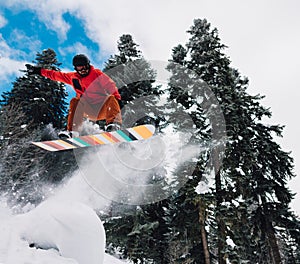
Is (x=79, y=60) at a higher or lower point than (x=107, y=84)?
higher

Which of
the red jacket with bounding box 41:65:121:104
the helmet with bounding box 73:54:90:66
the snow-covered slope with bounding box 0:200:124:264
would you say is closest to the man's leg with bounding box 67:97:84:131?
the red jacket with bounding box 41:65:121:104

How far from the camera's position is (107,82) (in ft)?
17.7

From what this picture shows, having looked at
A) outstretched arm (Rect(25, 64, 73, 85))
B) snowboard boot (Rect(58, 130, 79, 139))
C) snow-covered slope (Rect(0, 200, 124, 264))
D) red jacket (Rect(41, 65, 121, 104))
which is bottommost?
snow-covered slope (Rect(0, 200, 124, 264))

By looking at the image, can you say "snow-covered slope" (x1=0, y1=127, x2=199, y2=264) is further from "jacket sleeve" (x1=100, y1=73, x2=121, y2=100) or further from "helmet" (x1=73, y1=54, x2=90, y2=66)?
"helmet" (x1=73, y1=54, x2=90, y2=66)

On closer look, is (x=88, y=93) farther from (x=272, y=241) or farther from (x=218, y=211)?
(x=272, y=241)

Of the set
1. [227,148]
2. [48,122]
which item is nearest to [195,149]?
[227,148]

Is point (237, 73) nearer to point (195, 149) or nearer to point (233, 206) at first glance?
point (195, 149)

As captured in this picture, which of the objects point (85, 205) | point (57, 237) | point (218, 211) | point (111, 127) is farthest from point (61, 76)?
point (218, 211)

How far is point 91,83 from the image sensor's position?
5.29 meters

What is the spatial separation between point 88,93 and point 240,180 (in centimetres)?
810

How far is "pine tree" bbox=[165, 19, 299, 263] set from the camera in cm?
1083

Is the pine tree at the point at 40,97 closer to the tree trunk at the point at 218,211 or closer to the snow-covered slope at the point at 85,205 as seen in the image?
the snow-covered slope at the point at 85,205

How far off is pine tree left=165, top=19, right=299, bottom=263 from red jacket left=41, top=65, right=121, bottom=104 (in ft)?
22.8

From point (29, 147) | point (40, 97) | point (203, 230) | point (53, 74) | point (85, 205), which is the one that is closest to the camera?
point (53, 74)
